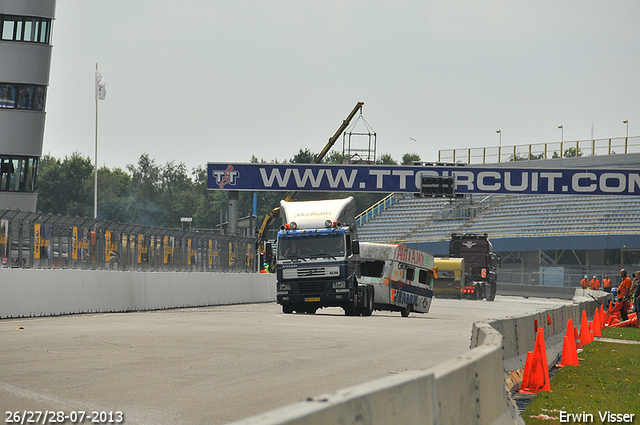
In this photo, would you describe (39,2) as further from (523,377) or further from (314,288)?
(523,377)

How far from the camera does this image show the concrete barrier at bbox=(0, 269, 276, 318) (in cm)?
2014

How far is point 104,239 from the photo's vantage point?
24.7m

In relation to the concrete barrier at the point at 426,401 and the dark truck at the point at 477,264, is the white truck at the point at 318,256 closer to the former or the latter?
the concrete barrier at the point at 426,401

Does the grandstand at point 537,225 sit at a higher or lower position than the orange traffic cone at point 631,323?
higher

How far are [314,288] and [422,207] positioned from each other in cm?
5538

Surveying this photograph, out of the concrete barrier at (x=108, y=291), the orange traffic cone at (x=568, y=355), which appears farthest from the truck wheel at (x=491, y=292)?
the orange traffic cone at (x=568, y=355)

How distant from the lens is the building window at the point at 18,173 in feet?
148

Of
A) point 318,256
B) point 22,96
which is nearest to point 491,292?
point 22,96

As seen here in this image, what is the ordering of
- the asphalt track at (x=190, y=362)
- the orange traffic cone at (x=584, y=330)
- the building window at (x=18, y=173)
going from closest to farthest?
the asphalt track at (x=190, y=362)
the orange traffic cone at (x=584, y=330)
the building window at (x=18, y=173)

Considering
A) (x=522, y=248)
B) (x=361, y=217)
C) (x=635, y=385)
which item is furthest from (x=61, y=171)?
(x=635, y=385)

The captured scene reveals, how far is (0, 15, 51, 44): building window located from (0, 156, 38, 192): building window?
614 cm

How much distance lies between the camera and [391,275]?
90.7ft

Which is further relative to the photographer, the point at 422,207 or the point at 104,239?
the point at 422,207

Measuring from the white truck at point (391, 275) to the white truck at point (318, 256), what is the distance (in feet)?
4.80
